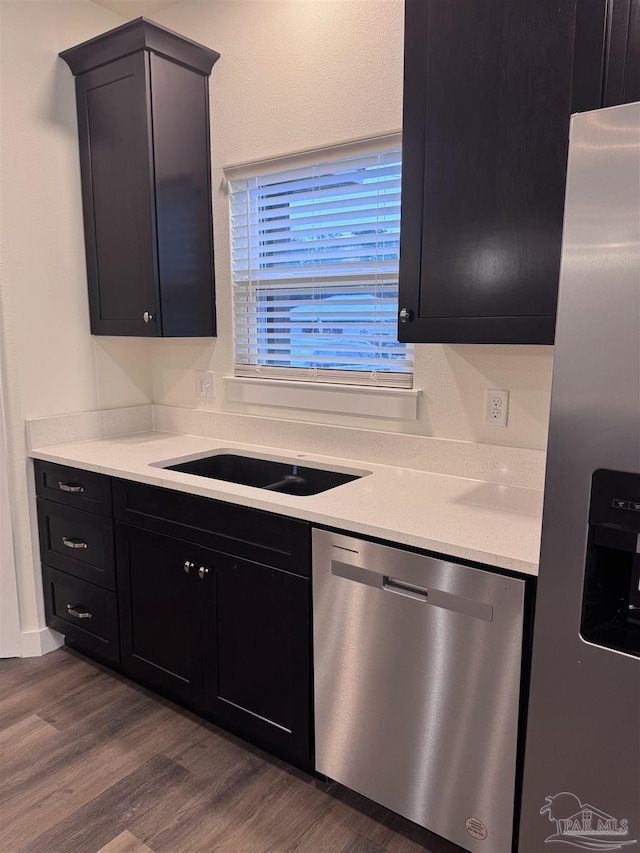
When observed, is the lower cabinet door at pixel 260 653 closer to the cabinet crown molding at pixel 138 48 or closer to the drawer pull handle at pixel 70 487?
the drawer pull handle at pixel 70 487

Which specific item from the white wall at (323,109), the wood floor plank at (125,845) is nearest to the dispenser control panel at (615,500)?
the white wall at (323,109)

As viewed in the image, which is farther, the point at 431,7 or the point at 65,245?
the point at 65,245

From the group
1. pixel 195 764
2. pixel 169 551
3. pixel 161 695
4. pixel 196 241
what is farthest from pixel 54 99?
pixel 195 764

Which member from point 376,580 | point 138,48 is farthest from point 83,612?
point 138,48

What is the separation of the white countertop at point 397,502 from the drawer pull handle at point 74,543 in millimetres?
325

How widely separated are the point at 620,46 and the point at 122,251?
1939 millimetres

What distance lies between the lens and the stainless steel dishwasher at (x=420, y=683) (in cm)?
144

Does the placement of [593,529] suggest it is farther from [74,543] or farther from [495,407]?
[74,543]

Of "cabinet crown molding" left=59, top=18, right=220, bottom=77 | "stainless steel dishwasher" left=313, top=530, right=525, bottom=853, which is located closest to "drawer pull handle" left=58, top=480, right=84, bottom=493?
"stainless steel dishwasher" left=313, top=530, right=525, bottom=853

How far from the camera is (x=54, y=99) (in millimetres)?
2562

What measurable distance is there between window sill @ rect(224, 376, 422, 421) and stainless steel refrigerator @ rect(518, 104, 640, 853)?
103 centimetres

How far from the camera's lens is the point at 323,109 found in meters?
2.28

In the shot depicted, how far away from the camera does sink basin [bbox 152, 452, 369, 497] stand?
7.58 feet

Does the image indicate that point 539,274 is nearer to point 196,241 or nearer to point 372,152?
point 372,152
